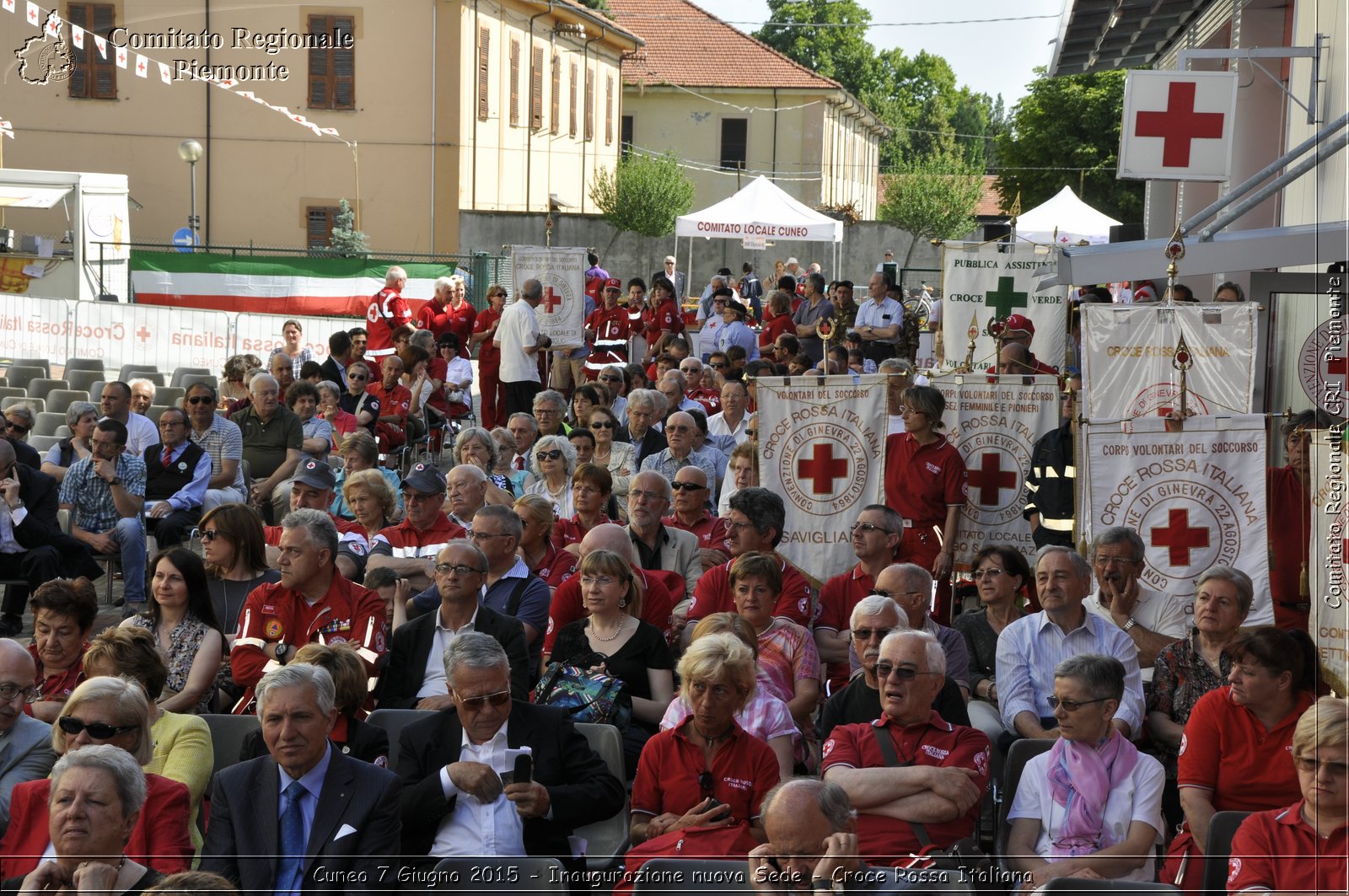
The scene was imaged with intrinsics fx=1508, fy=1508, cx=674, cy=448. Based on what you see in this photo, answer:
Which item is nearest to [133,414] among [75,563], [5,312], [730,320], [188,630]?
[75,563]

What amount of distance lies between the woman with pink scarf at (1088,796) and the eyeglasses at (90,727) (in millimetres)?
3062

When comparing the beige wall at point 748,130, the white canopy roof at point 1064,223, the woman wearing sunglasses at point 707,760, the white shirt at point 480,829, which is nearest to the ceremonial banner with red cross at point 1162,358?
→ the woman wearing sunglasses at point 707,760

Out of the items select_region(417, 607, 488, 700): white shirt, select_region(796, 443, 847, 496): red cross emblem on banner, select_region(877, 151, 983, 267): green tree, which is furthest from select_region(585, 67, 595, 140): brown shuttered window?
select_region(417, 607, 488, 700): white shirt

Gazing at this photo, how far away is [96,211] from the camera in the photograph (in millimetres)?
25547

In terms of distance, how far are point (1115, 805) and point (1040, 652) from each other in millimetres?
1200

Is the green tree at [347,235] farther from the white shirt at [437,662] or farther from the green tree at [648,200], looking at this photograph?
the white shirt at [437,662]

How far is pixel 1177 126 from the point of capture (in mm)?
9852

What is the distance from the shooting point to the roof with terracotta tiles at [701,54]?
54781mm

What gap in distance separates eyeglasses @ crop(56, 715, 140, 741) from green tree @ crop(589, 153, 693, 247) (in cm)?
3456

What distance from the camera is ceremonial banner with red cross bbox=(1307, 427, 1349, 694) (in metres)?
5.44

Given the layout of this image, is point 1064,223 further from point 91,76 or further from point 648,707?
point 648,707

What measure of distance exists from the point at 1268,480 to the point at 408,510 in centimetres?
444

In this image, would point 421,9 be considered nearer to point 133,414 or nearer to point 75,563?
point 133,414

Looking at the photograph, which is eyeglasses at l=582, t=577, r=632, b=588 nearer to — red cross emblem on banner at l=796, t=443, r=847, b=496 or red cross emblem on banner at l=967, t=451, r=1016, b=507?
red cross emblem on banner at l=796, t=443, r=847, b=496
